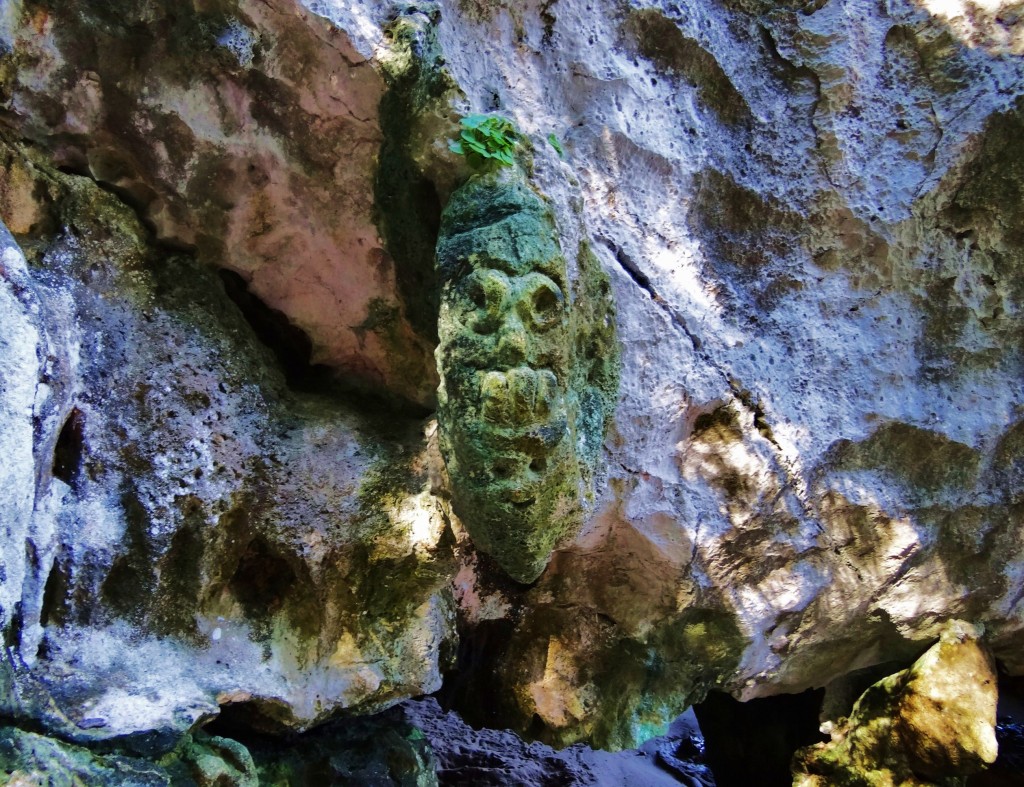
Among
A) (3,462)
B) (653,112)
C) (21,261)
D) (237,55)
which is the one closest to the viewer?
(3,462)

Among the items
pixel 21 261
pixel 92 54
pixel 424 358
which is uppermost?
pixel 92 54

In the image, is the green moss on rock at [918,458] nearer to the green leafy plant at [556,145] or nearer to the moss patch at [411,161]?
the green leafy plant at [556,145]

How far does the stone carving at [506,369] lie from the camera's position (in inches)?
59.7

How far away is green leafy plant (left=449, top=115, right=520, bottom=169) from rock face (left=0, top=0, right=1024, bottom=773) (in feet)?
0.18

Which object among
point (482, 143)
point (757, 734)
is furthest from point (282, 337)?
point (757, 734)

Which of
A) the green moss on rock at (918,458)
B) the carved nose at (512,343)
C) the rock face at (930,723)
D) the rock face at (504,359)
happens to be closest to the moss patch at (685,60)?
the rock face at (504,359)

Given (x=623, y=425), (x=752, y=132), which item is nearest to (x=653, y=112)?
(x=752, y=132)

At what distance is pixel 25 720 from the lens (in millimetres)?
1286

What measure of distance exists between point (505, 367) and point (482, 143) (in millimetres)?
481

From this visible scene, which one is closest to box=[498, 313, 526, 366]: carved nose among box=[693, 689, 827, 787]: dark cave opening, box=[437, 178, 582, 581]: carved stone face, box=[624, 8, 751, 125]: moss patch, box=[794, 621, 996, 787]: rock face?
box=[437, 178, 582, 581]: carved stone face

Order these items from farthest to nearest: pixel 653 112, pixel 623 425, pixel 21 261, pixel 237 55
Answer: pixel 653 112
pixel 623 425
pixel 237 55
pixel 21 261

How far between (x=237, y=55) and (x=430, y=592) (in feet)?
4.33

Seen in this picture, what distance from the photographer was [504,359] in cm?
151

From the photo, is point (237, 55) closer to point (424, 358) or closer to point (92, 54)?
point (92, 54)
